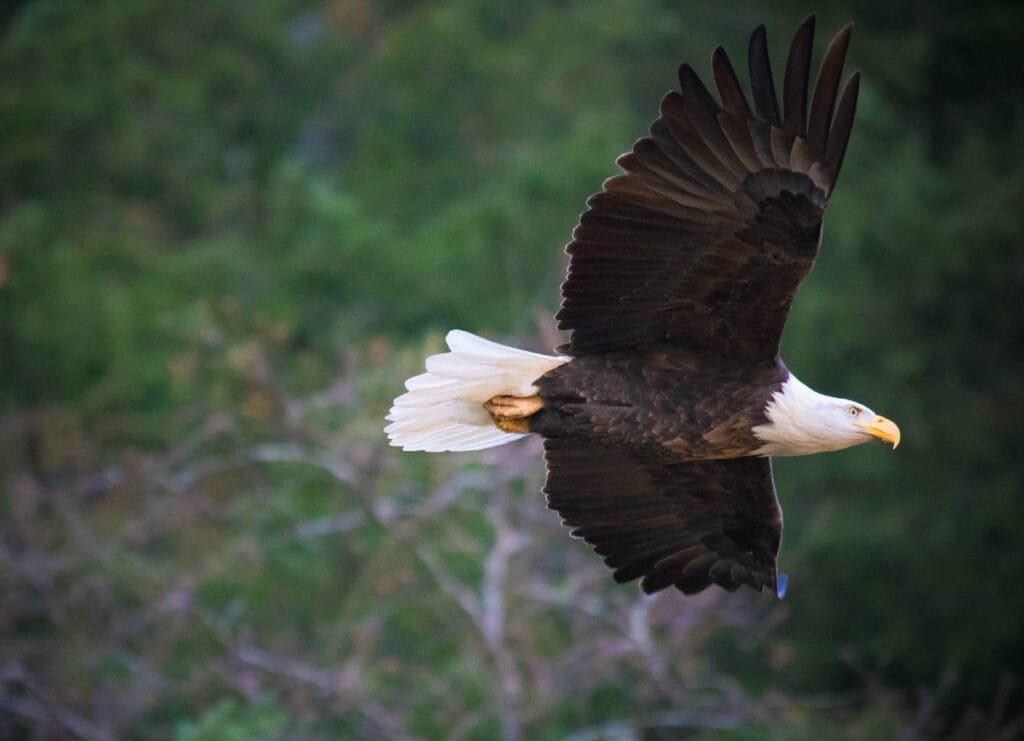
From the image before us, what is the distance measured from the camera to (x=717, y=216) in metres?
4.64

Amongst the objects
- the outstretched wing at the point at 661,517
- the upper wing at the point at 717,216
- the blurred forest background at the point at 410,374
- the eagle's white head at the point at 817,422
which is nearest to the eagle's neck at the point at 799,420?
the eagle's white head at the point at 817,422

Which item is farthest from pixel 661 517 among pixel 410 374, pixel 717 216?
pixel 410 374

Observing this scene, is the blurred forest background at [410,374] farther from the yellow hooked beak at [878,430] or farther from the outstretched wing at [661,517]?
the yellow hooked beak at [878,430]

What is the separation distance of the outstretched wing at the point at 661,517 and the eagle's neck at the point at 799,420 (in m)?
0.50

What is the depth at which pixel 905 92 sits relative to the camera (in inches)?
657

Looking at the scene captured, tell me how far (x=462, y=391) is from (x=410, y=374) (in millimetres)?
4378

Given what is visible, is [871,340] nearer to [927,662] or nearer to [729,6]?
[927,662]

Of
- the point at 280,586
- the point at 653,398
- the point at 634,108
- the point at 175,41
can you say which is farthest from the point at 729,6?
the point at 653,398

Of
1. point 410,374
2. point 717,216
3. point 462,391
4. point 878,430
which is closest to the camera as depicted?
point 717,216

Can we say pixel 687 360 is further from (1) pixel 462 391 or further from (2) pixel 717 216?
(1) pixel 462 391

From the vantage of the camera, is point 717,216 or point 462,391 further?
point 462,391

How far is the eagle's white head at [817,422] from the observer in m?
4.83

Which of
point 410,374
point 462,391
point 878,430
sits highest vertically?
point 410,374

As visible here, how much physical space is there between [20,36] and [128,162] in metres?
1.65
